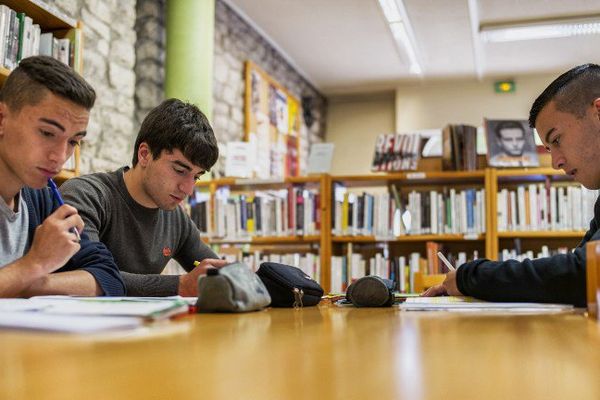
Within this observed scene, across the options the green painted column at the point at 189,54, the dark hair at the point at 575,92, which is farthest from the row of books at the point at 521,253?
the dark hair at the point at 575,92

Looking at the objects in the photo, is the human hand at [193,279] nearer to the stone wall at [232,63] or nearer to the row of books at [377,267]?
the row of books at [377,267]

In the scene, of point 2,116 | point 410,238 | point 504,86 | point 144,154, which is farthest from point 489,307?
point 504,86

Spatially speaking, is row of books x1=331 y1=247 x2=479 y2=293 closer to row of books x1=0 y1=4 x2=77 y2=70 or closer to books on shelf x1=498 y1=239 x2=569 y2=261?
books on shelf x1=498 y1=239 x2=569 y2=261

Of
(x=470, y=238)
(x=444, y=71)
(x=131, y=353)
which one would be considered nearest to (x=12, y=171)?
(x=131, y=353)

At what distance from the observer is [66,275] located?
132 cm

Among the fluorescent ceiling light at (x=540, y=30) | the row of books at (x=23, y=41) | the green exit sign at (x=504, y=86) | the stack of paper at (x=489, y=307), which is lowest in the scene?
the stack of paper at (x=489, y=307)

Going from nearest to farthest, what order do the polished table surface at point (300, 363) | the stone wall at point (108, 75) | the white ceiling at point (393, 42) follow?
1. the polished table surface at point (300, 363)
2. the stone wall at point (108, 75)
3. the white ceiling at point (393, 42)

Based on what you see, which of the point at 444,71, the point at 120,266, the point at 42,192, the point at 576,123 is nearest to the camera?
the point at 42,192

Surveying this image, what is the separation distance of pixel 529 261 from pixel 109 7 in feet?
11.1

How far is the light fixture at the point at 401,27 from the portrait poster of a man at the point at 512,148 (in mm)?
1521

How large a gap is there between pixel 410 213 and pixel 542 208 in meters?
0.84

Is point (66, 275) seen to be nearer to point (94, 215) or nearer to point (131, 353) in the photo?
point (94, 215)

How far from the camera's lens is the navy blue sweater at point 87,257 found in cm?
143

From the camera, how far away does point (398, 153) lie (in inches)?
173
